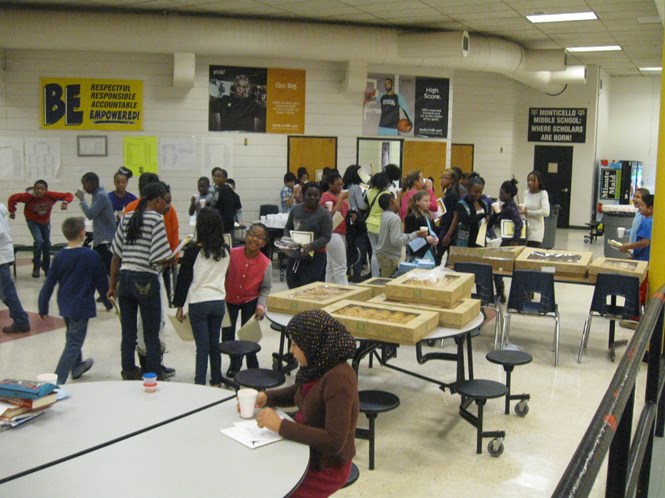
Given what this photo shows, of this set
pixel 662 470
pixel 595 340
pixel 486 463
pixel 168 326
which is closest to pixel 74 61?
pixel 168 326

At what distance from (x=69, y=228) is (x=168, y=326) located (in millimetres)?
2598

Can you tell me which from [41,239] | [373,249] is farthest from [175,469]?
[41,239]

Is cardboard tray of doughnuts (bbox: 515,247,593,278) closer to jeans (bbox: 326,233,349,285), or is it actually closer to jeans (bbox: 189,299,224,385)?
jeans (bbox: 326,233,349,285)

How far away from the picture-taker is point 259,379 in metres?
4.16

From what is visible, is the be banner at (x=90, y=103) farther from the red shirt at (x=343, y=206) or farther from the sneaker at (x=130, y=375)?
the sneaker at (x=130, y=375)

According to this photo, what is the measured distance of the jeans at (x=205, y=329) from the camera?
191 inches

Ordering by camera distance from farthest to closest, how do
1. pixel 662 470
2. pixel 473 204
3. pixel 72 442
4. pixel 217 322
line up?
pixel 473 204
pixel 217 322
pixel 662 470
pixel 72 442

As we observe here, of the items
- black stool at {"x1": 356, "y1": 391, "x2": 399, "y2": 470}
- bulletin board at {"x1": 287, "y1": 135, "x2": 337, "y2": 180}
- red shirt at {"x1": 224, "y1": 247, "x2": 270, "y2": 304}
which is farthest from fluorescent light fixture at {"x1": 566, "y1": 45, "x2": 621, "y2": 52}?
black stool at {"x1": 356, "y1": 391, "x2": 399, "y2": 470}

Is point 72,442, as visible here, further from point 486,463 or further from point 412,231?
point 412,231

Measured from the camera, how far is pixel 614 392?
141 centimetres

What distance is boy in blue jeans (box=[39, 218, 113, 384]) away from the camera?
16.4ft

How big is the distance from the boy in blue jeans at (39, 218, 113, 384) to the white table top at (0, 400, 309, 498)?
2.70 metres

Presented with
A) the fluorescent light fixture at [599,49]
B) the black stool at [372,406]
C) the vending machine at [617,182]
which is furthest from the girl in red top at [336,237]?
the vending machine at [617,182]

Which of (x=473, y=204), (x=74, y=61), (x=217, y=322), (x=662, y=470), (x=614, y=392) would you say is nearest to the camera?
(x=614, y=392)
